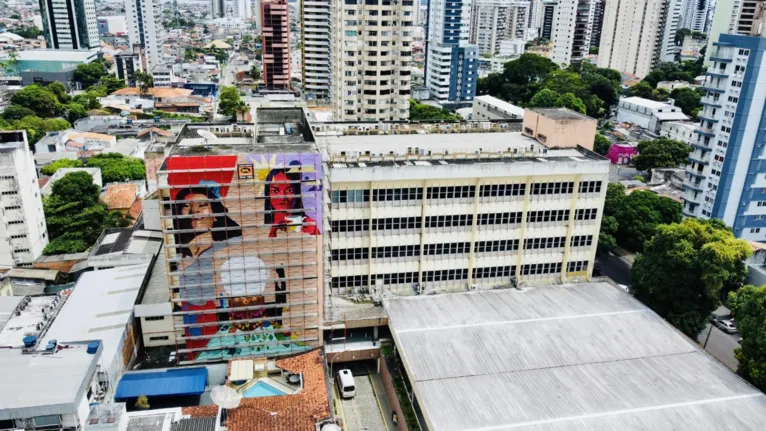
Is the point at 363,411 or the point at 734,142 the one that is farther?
the point at 734,142

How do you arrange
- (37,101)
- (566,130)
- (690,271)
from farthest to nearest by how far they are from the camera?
(37,101)
(566,130)
(690,271)

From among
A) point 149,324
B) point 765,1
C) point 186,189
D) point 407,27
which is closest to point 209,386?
point 149,324

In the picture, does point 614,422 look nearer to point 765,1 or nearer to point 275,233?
point 275,233

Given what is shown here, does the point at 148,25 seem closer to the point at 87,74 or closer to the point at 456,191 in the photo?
the point at 87,74

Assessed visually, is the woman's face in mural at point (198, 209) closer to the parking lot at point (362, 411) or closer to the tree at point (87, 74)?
the parking lot at point (362, 411)

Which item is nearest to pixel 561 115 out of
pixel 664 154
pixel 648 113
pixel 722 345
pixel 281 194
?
pixel 722 345

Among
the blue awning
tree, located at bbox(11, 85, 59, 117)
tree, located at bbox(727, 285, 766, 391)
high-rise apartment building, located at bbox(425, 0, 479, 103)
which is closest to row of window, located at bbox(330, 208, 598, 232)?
tree, located at bbox(727, 285, 766, 391)
